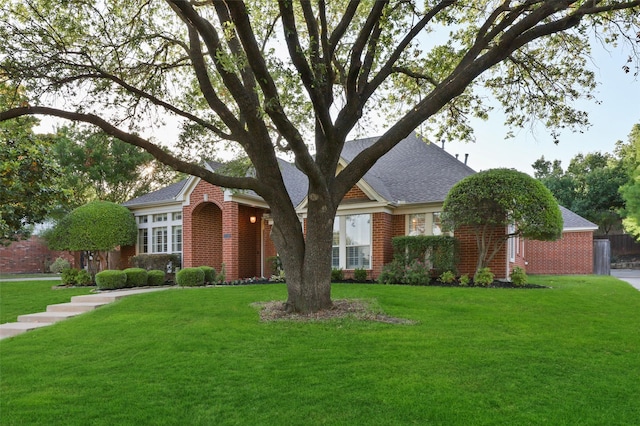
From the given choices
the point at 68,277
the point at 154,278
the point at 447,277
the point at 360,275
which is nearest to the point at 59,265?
the point at 68,277

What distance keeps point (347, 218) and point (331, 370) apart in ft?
35.7

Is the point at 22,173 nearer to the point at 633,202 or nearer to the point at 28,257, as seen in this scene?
the point at 28,257

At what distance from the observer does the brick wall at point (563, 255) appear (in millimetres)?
20250

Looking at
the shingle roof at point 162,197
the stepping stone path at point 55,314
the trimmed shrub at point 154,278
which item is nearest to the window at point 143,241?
the shingle roof at point 162,197

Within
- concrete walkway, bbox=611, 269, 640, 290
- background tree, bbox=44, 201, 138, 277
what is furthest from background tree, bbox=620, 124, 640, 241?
background tree, bbox=44, 201, 138, 277

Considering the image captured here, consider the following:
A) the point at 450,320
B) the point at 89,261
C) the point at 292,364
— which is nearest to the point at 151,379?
the point at 292,364

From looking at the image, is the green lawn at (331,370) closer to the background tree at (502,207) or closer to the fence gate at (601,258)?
the background tree at (502,207)

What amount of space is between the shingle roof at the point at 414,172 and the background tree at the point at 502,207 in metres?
1.73

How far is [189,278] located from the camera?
45.7ft

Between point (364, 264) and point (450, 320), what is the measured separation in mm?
8012

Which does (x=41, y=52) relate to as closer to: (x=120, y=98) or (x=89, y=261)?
(x=120, y=98)

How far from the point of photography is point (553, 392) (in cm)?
407

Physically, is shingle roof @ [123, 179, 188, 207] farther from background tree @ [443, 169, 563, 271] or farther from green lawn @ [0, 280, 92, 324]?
background tree @ [443, 169, 563, 271]

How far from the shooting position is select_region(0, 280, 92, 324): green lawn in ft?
33.0
